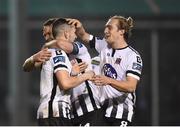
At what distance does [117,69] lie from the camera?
371 centimetres

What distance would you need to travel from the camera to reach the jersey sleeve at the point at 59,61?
381 cm

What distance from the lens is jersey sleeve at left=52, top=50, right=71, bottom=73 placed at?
12.5 ft

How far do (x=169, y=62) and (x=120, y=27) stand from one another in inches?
477

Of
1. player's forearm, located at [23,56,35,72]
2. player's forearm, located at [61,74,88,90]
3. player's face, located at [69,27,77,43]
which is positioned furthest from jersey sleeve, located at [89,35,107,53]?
player's forearm, located at [23,56,35,72]

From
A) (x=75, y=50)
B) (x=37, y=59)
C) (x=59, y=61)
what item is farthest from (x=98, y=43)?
(x=37, y=59)

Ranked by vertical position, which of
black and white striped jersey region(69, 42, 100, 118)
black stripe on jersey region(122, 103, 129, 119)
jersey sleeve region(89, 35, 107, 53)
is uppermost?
jersey sleeve region(89, 35, 107, 53)

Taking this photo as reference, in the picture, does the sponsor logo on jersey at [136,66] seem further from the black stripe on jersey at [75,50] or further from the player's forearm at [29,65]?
the player's forearm at [29,65]

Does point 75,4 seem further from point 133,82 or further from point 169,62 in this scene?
point 133,82

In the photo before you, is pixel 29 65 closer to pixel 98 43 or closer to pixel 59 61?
pixel 59 61

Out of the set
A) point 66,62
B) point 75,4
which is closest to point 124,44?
point 66,62

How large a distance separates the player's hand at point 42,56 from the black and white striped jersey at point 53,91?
0.08ft

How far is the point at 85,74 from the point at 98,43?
249 mm

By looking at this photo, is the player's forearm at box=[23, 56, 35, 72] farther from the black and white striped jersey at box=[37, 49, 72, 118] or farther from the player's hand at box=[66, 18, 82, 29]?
the player's hand at box=[66, 18, 82, 29]

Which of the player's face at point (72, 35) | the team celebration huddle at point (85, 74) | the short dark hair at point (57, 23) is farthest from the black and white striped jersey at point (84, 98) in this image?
the short dark hair at point (57, 23)
